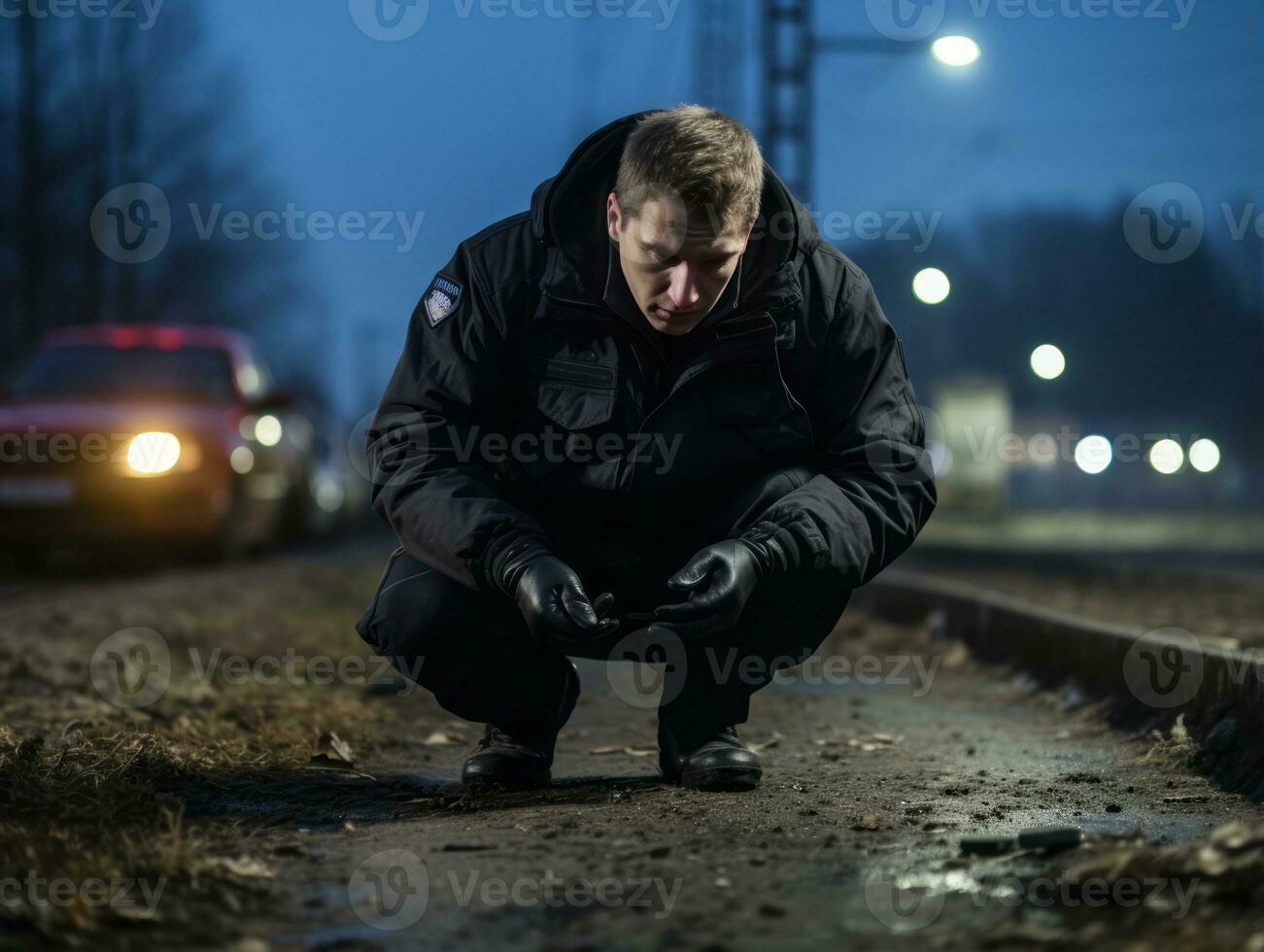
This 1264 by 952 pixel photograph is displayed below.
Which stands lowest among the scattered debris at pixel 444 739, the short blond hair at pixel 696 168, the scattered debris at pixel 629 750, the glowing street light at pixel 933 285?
the scattered debris at pixel 444 739

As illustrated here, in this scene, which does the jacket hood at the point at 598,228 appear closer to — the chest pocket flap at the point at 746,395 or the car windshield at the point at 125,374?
the chest pocket flap at the point at 746,395

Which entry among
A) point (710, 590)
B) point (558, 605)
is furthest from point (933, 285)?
point (558, 605)

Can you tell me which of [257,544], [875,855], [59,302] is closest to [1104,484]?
[59,302]

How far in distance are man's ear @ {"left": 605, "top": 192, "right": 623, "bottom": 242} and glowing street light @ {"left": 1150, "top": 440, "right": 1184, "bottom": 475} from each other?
57.7m

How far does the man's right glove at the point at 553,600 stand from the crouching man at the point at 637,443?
148 mm

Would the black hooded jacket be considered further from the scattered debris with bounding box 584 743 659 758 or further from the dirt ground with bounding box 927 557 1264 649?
the dirt ground with bounding box 927 557 1264 649

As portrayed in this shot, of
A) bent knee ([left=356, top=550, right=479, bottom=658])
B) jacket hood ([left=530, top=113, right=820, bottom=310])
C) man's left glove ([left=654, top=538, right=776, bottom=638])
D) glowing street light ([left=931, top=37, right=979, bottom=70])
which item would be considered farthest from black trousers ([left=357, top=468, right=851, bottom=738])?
glowing street light ([left=931, top=37, right=979, bottom=70])

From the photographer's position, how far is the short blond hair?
12.5ft

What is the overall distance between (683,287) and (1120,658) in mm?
2764

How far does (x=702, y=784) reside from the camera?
4113 mm

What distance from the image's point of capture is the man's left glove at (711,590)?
3.68 meters

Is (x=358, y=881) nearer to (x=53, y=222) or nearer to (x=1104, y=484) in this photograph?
(x=53, y=222)

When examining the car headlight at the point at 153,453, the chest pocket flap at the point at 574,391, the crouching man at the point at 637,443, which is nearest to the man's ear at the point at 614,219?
the crouching man at the point at 637,443

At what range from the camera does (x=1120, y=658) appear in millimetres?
5816
